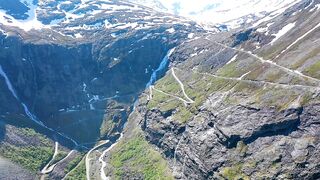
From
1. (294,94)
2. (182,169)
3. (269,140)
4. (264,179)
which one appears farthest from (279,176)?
(182,169)

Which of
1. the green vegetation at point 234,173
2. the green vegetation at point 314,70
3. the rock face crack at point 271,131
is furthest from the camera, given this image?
the green vegetation at point 314,70

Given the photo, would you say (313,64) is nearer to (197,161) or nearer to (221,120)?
(221,120)

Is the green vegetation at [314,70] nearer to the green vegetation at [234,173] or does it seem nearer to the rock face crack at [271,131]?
the rock face crack at [271,131]

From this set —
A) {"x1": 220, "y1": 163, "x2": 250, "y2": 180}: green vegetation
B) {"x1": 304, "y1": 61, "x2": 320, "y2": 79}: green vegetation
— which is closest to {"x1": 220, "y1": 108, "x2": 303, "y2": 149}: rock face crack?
{"x1": 220, "y1": 163, "x2": 250, "y2": 180}: green vegetation

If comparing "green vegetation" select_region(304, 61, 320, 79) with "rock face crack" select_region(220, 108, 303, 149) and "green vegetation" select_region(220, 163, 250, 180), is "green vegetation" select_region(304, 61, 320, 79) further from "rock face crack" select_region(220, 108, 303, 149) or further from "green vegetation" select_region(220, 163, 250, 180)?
"green vegetation" select_region(220, 163, 250, 180)

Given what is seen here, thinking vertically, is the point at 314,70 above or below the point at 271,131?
above

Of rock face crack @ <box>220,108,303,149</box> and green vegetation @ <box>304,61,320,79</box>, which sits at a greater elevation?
green vegetation @ <box>304,61,320,79</box>

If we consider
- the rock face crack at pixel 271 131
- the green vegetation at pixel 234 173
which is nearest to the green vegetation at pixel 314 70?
the rock face crack at pixel 271 131

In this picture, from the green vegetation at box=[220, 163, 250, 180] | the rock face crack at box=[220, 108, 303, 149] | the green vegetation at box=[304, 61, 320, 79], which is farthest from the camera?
the green vegetation at box=[304, 61, 320, 79]

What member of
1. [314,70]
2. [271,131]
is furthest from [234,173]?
[314,70]

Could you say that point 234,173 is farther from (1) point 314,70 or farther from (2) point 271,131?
(1) point 314,70

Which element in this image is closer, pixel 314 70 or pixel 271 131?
pixel 271 131

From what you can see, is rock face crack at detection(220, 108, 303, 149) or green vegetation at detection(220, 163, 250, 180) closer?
green vegetation at detection(220, 163, 250, 180)
